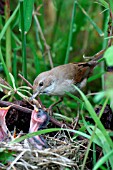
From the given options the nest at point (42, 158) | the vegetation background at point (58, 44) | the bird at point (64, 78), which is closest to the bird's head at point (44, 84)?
the bird at point (64, 78)

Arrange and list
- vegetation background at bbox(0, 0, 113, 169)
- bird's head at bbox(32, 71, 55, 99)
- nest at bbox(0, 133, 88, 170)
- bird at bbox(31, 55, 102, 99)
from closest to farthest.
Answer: nest at bbox(0, 133, 88, 170) < vegetation background at bbox(0, 0, 113, 169) < bird's head at bbox(32, 71, 55, 99) < bird at bbox(31, 55, 102, 99)

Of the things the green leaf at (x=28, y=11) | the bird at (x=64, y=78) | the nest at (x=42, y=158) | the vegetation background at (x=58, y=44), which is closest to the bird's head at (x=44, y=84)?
the bird at (x=64, y=78)

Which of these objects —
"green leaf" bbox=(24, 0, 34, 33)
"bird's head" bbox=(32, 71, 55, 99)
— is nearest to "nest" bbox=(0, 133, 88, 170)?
"bird's head" bbox=(32, 71, 55, 99)

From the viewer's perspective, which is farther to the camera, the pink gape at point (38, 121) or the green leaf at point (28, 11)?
the green leaf at point (28, 11)

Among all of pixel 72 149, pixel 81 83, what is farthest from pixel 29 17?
pixel 72 149

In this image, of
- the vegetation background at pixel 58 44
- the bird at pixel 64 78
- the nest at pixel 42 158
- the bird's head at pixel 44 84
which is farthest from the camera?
the bird at pixel 64 78

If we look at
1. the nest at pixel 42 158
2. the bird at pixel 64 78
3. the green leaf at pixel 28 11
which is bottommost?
the nest at pixel 42 158

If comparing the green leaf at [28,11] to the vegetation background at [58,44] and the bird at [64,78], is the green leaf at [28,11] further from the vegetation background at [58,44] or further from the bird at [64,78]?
the bird at [64,78]

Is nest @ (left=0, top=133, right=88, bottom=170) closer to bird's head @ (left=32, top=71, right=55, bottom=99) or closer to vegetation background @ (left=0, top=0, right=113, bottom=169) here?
vegetation background @ (left=0, top=0, right=113, bottom=169)

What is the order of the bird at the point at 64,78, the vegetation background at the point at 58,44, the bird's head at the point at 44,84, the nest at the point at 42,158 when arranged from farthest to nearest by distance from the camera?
the bird at the point at 64,78 → the bird's head at the point at 44,84 → the vegetation background at the point at 58,44 → the nest at the point at 42,158

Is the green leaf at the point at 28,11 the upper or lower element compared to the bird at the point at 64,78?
upper
